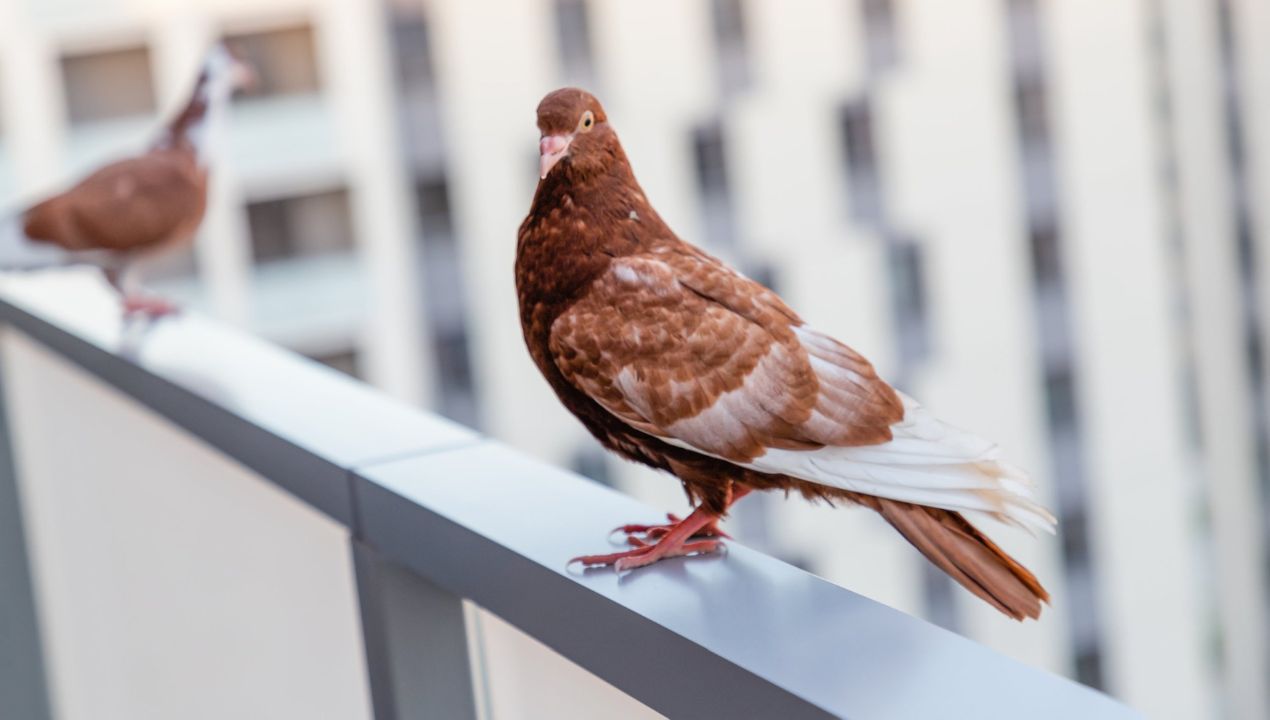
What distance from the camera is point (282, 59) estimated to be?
1000cm

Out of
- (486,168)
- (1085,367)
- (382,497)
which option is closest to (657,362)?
(382,497)

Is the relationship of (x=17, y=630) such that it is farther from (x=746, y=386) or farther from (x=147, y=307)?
(x=746, y=386)

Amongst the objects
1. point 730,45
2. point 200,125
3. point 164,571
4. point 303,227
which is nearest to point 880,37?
point 730,45

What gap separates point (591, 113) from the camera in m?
0.77

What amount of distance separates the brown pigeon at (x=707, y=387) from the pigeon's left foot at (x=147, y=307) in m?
0.94

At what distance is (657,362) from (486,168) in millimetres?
9620

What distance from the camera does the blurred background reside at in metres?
9.94

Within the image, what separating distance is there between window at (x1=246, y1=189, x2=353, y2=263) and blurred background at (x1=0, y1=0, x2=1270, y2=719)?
2 cm

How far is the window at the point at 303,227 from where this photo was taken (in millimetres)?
10180

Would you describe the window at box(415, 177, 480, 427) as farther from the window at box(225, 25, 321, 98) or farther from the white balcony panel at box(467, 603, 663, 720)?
the white balcony panel at box(467, 603, 663, 720)

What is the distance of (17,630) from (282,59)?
876 centimetres

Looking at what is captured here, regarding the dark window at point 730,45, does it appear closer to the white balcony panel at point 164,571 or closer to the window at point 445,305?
the window at point 445,305

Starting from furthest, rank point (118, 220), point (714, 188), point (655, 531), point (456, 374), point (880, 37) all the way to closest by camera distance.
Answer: point (880, 37), point (456, 374), point (714, 188), point (118, 220), point (655, 531)

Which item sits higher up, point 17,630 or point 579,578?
point 579,578
